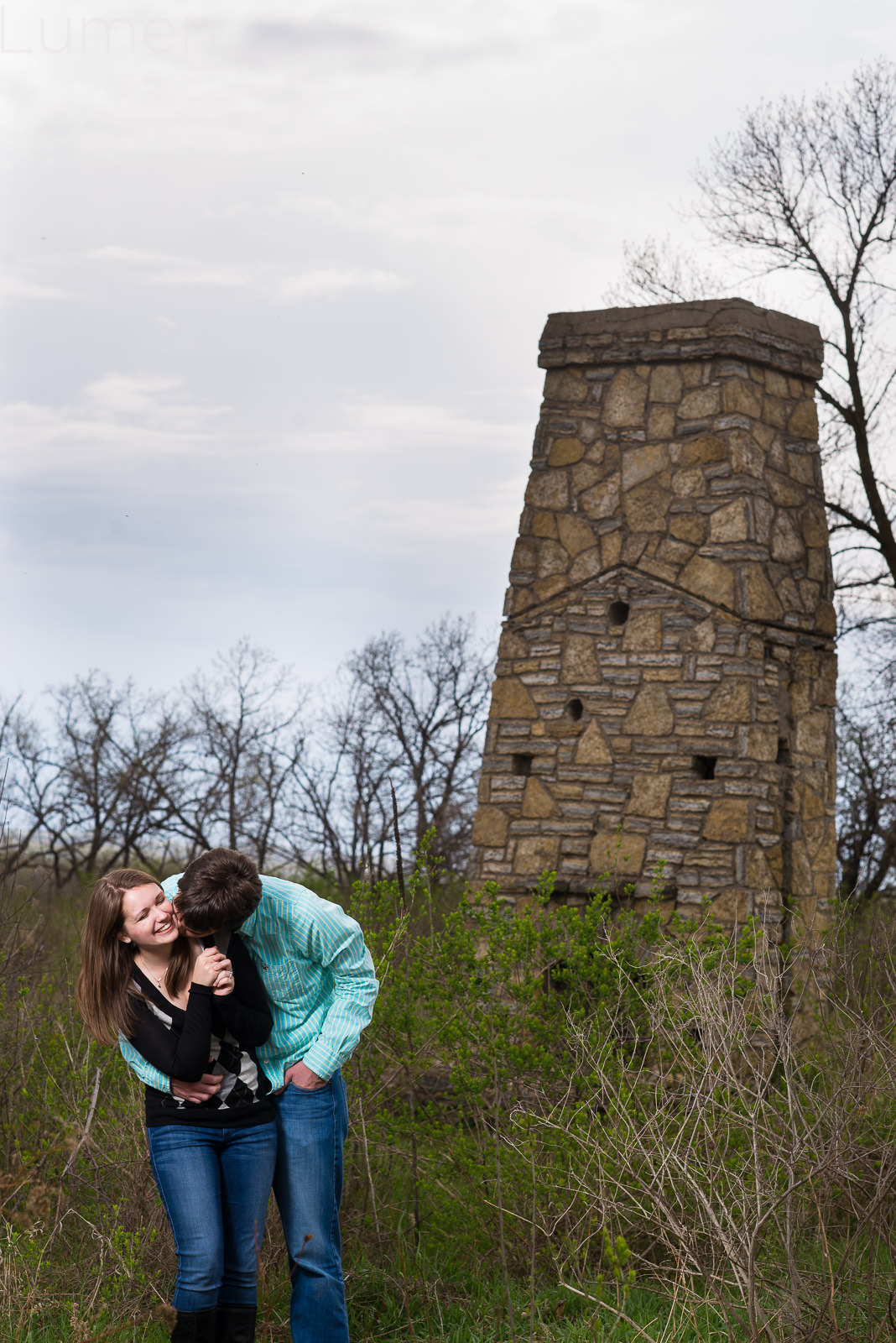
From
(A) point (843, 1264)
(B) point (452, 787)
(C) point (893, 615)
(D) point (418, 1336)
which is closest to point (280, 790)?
(B) point (452, 787)

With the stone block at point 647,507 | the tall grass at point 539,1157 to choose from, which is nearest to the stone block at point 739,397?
the stone block at point 647,507

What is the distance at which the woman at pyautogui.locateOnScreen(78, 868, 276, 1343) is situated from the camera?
3.58 meters

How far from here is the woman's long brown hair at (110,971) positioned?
3729mm

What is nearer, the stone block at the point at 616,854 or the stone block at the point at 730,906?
the stone block at the point at 730,906

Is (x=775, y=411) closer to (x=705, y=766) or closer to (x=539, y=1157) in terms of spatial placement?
(x=705, y=766)

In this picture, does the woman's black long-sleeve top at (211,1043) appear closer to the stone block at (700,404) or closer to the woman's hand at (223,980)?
the woman's hand at (223,980)

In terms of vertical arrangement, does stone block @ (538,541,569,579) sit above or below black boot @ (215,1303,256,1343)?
above

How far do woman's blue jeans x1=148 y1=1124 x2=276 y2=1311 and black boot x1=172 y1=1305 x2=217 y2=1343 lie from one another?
0.06 ft

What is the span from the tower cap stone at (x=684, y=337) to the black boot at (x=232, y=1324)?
27.3 feet

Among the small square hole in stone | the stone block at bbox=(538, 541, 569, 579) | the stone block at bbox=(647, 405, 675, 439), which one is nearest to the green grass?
the small square hole in stone

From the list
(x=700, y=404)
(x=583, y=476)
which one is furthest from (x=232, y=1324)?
(x=700, y=404)

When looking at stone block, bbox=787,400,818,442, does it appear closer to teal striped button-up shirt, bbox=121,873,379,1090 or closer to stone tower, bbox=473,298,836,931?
stone tower, bbox=473,298,836,931

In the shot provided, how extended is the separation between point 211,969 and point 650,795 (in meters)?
6.73

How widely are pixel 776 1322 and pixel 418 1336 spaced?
1.56 meters
